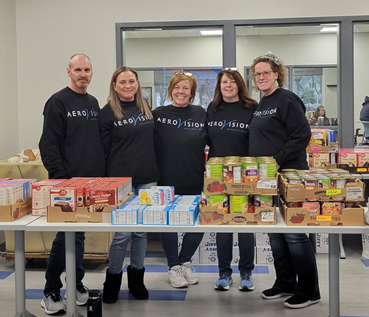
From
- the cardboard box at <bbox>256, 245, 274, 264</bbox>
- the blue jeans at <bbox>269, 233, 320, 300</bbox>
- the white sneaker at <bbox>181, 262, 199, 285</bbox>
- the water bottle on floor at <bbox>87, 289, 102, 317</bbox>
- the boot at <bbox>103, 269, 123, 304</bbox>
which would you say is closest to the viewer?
the water bottle on floor at <bbox>87, 289, 102, 317</bbox>

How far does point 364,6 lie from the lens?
4582 millimetres

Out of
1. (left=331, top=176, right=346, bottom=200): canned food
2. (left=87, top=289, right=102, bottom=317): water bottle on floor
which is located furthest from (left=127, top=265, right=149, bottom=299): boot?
(left=331, top=176, right=346, bottom=200): canned food

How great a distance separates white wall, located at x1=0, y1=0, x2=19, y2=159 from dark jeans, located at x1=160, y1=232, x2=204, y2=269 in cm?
215

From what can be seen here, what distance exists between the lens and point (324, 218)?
7.50ft

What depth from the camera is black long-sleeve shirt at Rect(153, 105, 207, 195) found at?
316cm

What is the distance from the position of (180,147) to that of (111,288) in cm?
110

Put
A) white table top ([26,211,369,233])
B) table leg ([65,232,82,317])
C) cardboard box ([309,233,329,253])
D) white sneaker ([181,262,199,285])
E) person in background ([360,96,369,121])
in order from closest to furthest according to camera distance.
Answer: white table top ([26,211,369,233]) < table leg ([65,232,82,317]) < white sneaker ([181,262,199,285]) < cardboard box ([309,233,329,253]) < person in background ([360,96,369,121])

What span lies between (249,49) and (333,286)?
10.7ft

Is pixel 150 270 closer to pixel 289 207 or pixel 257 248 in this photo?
pixel 257 248

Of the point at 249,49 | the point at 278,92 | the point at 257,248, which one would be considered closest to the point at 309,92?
the point at 249,49

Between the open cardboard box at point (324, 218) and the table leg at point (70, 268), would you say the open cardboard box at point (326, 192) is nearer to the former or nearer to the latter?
the open cardboard box at point (324, 218)

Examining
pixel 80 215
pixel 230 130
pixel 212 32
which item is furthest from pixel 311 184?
pixel 212 32

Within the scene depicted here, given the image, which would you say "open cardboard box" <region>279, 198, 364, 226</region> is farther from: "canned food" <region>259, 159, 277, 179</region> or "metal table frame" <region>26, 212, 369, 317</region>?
"canned food" <region>259, 159, 277, 179</region>

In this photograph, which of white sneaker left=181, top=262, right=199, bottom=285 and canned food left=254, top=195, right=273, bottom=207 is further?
white sneaker left=181, top=262, right=199, bottom=285
